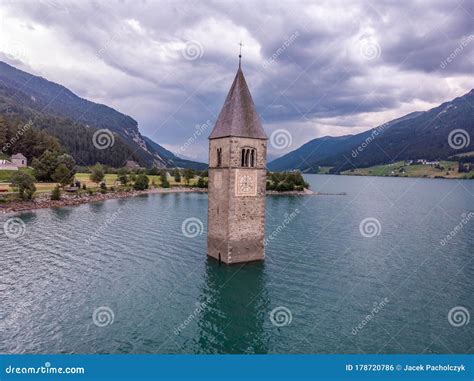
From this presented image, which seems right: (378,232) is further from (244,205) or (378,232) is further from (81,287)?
(81,287)

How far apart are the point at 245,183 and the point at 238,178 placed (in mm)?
932

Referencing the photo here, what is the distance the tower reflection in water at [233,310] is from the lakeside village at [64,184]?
175ft

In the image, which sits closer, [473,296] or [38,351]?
[38,351]

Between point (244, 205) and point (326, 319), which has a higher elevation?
point (244, 205)

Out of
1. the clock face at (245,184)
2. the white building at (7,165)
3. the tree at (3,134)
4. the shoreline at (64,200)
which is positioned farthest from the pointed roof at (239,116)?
the tree at (3,134)

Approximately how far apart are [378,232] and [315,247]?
648 inches

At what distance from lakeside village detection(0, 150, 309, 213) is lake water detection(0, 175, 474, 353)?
29.6m

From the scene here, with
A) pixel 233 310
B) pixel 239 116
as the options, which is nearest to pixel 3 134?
pixel 239 116

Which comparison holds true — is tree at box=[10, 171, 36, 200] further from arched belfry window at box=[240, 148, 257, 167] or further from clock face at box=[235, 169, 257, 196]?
arched belfry window at box=[240, 148, 257, 167]

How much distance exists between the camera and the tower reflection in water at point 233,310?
2194 centimetres

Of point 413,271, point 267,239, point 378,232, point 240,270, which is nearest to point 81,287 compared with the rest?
point 240,270

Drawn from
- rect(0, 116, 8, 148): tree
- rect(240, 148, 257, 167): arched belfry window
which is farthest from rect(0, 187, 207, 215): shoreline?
rect(240, 148, 257, 167): arched belfry window

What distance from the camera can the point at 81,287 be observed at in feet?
97.7

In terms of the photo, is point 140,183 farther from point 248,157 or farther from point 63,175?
point 248,157
